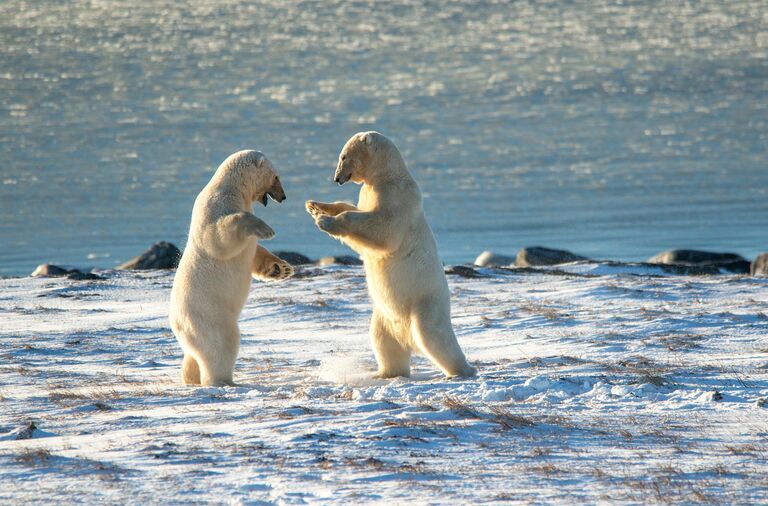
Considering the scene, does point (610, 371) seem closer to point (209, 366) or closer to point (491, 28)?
point (209, 366)

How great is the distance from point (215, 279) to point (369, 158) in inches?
51.7

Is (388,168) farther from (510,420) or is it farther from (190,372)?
(510,420)

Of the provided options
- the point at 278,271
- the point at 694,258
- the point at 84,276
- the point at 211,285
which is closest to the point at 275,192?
the point at 278,271

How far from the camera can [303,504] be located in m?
4.91

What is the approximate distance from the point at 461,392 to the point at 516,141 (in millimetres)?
35807

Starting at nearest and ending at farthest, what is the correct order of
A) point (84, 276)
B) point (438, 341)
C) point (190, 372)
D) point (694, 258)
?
1. point (438, 341)
2. point (190, 372)
3. point (84, 276)
4. point (694, 258)

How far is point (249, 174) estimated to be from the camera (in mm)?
8180

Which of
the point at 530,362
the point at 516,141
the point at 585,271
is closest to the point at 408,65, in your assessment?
the point at 516,141

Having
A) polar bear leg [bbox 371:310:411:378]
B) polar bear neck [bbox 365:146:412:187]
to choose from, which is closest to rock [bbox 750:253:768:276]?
polar bear leg [bbox 371:310:411:378]

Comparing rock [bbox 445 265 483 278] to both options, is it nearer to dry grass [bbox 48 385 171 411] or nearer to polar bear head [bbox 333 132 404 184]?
polar bear head [bbox 333 132 404 184]

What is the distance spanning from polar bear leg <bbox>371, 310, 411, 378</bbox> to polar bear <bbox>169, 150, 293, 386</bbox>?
0.96 metres

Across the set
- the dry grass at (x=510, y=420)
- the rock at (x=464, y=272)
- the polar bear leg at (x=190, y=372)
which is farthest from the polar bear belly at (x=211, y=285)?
the rock at (x=464, y=272)

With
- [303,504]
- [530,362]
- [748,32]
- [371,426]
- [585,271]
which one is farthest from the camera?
[748,32]

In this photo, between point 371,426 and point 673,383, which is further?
point 673,383
